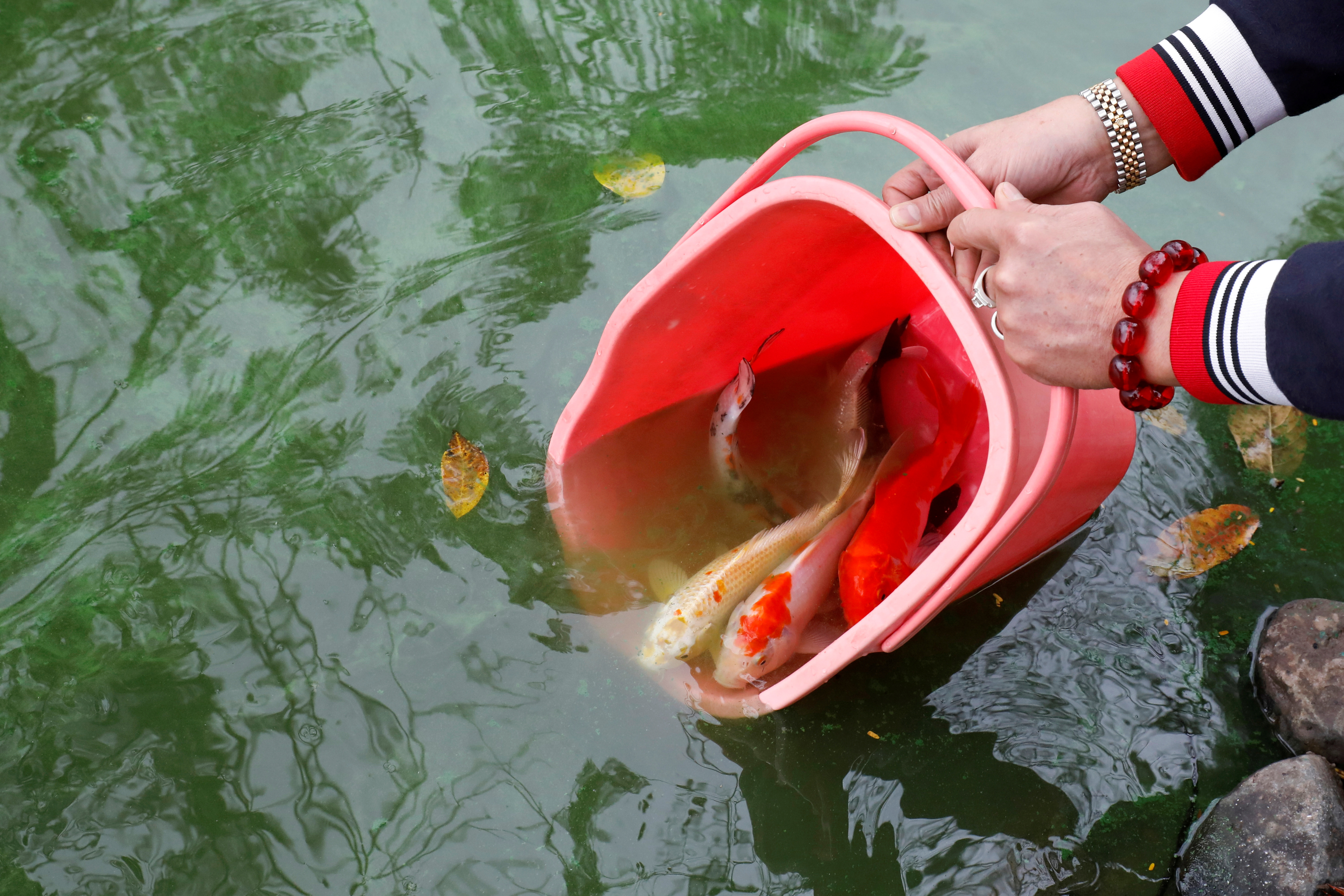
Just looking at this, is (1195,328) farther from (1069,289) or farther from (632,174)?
(632,174)

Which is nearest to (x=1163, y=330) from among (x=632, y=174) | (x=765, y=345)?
(x=765, y=345)

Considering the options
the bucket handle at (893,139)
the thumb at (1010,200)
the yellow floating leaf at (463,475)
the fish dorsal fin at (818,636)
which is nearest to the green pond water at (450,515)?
the yellow floating leaf at (463,475)

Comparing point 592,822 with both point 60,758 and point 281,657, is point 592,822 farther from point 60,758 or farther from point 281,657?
point 60,758

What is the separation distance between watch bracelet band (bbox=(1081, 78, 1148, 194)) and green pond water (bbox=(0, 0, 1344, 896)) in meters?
0.99

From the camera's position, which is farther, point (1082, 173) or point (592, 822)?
point (592, 822)

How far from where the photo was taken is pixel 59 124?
288 centimetres

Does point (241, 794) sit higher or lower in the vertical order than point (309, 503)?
lower

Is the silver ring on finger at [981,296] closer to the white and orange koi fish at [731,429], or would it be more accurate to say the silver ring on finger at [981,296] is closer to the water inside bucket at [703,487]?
the water inside bucket at [703,487]

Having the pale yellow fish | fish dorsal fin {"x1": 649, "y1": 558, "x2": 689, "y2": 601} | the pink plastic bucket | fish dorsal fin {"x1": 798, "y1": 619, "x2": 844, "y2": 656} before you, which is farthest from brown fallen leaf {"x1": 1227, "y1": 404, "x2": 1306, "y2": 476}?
fish dorsal fin {"x1": 649, "y1": 558, "x2": 689, "y2": 601}

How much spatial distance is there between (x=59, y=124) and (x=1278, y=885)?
3846 millimetres

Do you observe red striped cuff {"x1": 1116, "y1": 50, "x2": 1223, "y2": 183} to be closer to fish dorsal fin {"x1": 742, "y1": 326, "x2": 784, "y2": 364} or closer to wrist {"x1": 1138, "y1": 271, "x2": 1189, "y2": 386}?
wrist {"x1": 1138, "y1": 271, "x2": 1189, "y2": 386}

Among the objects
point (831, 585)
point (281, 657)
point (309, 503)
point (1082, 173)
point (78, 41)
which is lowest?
point (831, 585)

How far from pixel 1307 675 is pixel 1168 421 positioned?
0.77 metres

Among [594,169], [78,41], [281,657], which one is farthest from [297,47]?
[281,657]
